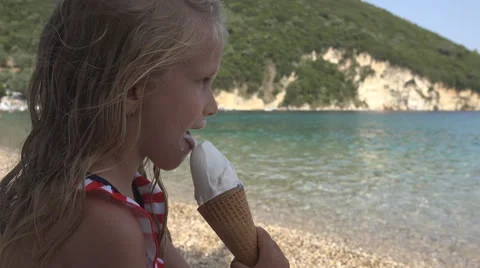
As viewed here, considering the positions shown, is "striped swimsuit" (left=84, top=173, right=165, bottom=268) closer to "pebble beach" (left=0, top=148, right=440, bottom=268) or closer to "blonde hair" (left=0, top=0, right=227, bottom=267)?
"blonde hair" (left=0, top=0, right=227, bottom=267)

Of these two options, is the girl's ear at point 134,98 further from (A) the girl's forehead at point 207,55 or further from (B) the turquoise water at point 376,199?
(B) the turquoise water at point 376,199

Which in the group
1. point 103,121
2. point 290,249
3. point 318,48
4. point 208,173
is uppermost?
point 318,48

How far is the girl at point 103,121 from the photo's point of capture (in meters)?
→ 0.91

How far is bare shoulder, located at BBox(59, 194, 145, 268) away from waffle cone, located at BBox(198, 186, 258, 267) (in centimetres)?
28

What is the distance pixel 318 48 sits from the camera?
59000mm

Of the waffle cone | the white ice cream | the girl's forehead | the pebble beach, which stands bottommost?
the pebble beach

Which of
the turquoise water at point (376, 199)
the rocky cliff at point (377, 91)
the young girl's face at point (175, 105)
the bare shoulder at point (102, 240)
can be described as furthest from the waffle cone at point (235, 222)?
the rocky cliff at point (377, 91)

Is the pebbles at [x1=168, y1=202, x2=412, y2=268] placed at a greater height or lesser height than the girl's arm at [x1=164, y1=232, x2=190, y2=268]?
lesser

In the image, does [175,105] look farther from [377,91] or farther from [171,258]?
[377,91]

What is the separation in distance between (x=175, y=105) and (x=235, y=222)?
37cm

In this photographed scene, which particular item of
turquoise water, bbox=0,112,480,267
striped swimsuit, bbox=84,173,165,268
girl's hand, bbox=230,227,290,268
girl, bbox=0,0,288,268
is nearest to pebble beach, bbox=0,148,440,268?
turquoise water, bbox=0,112,480,267

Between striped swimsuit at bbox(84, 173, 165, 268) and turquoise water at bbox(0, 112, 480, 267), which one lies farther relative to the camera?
turquoise water at bbox(0, 112, 480, 267)

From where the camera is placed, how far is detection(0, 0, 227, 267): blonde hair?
0.98m

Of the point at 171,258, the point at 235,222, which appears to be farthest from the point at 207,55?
the point at 171,258
